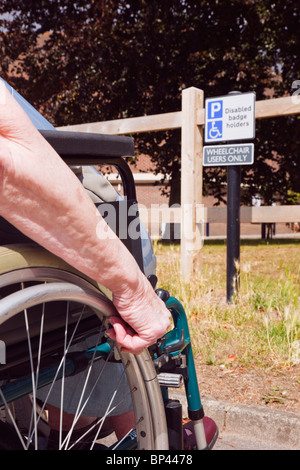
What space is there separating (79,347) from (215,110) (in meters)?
3.36

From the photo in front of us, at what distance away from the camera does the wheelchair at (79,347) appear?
132cm

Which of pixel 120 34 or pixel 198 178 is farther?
pixel 120 34

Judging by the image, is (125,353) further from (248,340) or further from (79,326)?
(248,340)

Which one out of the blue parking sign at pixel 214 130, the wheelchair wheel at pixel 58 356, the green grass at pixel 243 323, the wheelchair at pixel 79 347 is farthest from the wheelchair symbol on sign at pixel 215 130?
the wheelchair wheel at pixel 58 356

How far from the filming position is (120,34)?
546 inches

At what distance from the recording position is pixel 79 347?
76.7 inches

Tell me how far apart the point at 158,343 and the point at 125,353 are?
0.80 ft

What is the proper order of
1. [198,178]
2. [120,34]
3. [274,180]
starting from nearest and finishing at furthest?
[198,178] < [120,34] < [274,180]

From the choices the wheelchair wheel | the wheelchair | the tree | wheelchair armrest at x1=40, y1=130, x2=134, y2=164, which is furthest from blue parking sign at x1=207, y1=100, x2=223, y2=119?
the tree

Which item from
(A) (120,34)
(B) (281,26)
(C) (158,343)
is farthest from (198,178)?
(B) (281,26)

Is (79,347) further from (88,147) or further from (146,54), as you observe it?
(146,54)

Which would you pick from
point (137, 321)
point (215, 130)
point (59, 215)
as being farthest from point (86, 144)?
point (215, 130)

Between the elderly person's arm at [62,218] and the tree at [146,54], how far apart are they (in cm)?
1307

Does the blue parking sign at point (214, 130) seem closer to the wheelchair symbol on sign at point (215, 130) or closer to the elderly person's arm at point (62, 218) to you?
the wheelchair symbol on sign at point (215, 130)
